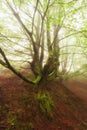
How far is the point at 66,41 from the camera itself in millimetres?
16125

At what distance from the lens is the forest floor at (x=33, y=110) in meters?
Result: 7.50

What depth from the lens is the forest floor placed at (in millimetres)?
7500

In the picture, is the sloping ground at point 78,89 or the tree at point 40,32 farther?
the sloping ground at point 78,89

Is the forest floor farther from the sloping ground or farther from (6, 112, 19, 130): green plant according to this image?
the sloping ground

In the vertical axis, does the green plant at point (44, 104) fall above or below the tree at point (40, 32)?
below

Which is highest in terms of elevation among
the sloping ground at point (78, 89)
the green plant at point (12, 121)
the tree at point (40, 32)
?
the tree at point (40, 32)

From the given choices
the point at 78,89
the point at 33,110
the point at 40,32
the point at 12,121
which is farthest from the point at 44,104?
the point at 78,89

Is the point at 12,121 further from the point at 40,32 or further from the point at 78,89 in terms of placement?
the point at 78,89

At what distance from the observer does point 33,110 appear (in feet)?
27.3

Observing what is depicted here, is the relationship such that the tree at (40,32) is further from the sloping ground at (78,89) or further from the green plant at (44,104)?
the sloping ground at (78,89)

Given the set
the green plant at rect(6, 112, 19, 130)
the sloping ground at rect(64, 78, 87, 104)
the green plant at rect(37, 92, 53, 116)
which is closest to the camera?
the green plant at rect(6, 112, 19, 130)

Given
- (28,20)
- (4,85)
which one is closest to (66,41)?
(28,20)

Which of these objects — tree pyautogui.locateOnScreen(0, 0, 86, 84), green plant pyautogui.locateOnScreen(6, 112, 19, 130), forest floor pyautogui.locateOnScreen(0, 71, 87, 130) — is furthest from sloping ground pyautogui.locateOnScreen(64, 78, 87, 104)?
green plant pyautogui.locateOnScreen(6, 112, 19, 130)

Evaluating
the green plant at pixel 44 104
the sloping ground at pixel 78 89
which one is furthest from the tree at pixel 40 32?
the sloping ground at pixel 78 89
